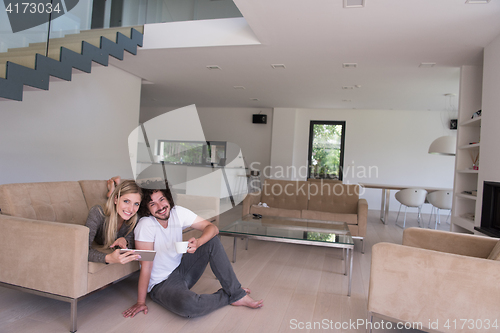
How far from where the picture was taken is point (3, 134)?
388cm

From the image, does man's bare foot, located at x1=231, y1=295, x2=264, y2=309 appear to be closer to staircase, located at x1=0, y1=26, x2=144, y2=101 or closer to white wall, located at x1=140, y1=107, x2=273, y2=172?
staircase, located at x1=0, y1=26, x2=144, y2=101

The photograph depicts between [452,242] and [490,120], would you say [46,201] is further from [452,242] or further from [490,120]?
[490,120]

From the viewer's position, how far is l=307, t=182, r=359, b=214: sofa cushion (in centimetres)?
466

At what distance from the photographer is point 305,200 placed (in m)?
4.85

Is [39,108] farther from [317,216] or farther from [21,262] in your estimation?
[317,216]

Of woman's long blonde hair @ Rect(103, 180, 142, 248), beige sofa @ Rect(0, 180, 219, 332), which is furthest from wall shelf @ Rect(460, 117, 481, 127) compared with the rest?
beige sofa @ Rect(0, 180, 219, 332)

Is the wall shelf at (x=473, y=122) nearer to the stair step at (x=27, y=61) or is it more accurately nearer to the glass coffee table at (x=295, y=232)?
the glass coffee table at (x=295, y=232)

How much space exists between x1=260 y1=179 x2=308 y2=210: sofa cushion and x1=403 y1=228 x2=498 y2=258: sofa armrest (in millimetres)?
→ 2384

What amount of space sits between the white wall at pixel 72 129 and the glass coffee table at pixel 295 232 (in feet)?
9.63

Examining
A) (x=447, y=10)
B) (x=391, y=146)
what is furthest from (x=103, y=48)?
(x=391, y=146)

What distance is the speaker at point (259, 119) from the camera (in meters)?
8.96

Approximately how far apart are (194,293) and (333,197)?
124 inches

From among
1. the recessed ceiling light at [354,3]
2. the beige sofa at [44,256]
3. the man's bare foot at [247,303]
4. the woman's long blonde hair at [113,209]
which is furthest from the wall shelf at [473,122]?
the beige sofa at [44,256]

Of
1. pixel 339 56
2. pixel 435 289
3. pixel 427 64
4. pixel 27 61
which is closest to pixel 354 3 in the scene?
pixel 339 56
